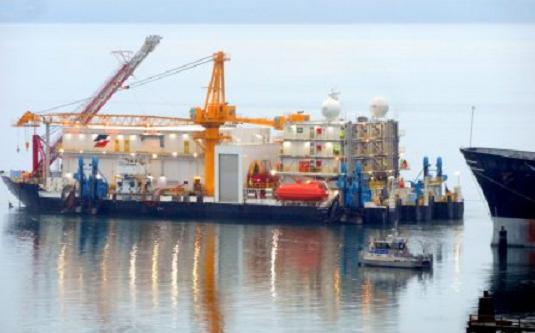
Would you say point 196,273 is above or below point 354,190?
below

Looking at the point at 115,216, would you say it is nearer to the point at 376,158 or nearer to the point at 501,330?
the point at 376,158

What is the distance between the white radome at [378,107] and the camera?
96.6 metres

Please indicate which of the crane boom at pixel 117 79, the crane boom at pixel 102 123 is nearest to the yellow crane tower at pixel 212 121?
the crane boom at pixel 102 123

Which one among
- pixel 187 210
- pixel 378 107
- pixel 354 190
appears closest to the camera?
pixel 354 190

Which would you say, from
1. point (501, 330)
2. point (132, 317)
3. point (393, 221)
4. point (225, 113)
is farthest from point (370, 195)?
point (501, 330)

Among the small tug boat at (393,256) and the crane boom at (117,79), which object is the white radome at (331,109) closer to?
the crane boom at (117,79)

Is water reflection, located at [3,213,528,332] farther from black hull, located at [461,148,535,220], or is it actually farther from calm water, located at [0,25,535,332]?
black hull, located at [461,148,535,220]

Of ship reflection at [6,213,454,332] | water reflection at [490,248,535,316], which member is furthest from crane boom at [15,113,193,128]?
water reflection at [490,248,535,316]

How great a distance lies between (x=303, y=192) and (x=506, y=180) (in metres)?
14.0

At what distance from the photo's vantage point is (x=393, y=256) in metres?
73.4

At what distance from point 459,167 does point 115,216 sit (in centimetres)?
3460

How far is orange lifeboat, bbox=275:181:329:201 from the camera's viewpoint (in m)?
89.9

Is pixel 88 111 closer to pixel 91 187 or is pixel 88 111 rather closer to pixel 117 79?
pixel 117 79

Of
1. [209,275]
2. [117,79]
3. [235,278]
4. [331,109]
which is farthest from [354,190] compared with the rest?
[117,79]
